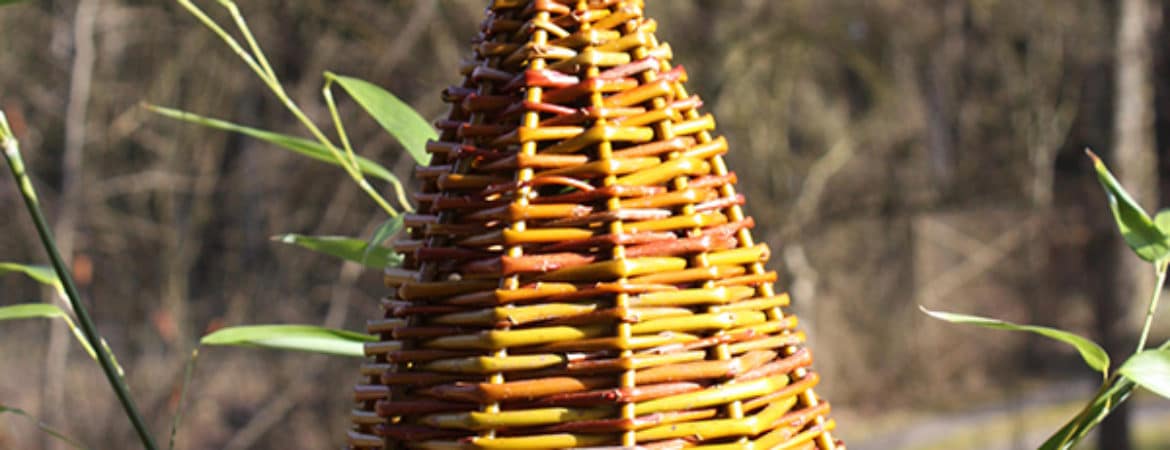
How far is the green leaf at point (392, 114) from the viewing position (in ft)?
1.69

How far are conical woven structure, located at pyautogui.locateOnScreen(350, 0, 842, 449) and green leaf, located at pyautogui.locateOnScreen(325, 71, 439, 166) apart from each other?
3.4 inches

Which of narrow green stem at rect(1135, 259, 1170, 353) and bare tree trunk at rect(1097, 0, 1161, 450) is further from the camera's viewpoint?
bare tree trunk at rect(1097, 0, 1161, 450)

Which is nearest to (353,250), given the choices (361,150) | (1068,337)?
(1068,337)

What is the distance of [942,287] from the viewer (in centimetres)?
593

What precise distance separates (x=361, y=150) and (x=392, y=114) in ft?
10.3

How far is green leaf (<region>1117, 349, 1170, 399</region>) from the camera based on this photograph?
1.25 feet

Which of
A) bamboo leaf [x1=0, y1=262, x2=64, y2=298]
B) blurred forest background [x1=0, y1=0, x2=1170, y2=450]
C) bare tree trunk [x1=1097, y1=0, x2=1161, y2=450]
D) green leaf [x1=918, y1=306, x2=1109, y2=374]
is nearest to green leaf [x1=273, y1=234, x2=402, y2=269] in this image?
bamboo leaf [x1=0, y1=262, x2=64, y2=298]

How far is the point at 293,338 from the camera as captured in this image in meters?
0.52

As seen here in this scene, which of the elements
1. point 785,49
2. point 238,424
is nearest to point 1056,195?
point 785,49

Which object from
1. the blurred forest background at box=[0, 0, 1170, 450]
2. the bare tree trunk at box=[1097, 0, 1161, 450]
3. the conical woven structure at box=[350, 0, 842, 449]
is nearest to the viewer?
the conical woven structure at box=[350, 0, 842, 449]

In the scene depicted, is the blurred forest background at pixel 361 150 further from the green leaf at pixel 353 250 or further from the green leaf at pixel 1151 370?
the green leaf at pixel 1151 370

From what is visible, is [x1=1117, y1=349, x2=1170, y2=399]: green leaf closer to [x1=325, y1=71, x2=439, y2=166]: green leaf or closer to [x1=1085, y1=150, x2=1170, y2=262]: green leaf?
[x1=1085, y1=150, x2=1170, y2=262]: green leaf

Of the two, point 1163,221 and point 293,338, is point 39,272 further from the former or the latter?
point 1163,221

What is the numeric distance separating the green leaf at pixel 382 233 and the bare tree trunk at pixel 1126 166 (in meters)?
3.67
